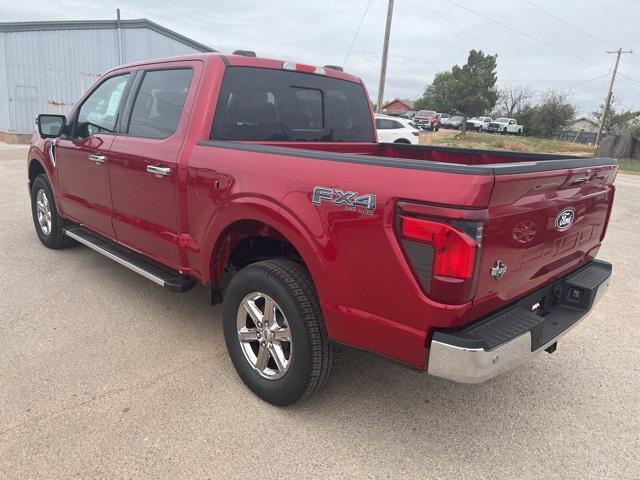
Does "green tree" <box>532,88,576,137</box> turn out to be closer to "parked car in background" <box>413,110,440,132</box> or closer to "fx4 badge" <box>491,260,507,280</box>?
"parked car in background" <box>413,110,440,132</box>

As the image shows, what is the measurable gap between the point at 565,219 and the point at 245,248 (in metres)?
1.89

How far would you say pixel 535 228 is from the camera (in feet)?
7.38

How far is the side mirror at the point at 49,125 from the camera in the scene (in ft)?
15.0

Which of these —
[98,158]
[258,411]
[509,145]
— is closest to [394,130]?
[98,158]

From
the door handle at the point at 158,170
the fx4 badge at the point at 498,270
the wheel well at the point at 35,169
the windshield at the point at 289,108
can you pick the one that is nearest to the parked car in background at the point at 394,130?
the wheel well at the point at 35,169

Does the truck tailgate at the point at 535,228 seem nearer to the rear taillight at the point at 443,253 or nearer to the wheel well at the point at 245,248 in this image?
the rear taillight at the point at 443,253

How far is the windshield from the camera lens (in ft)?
10.7

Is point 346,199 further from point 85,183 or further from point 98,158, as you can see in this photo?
point 85,183

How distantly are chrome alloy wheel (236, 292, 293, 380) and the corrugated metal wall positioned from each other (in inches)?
703

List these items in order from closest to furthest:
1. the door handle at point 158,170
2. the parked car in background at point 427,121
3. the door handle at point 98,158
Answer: the door handle at point 158,170 → the door handle at point 98,158 → the parked car in background at point 427,121

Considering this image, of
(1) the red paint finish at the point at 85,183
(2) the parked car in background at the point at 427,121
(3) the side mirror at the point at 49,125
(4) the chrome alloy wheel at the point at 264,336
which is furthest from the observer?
(2) the parked car in background at the point at 427,121

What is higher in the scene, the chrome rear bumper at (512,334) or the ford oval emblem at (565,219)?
the ford oval emblem at (565,219)

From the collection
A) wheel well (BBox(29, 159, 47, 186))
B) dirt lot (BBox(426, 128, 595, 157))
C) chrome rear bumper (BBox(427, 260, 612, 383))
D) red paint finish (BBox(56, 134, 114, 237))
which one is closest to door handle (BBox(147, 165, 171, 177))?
red paint finish (BBox(56, 134, 114, 237))

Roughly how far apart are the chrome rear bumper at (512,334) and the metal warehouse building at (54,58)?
61.8 ft
